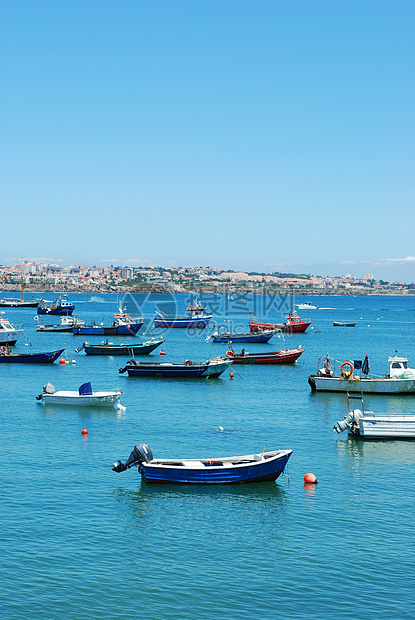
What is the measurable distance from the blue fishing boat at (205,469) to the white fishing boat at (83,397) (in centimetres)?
1671

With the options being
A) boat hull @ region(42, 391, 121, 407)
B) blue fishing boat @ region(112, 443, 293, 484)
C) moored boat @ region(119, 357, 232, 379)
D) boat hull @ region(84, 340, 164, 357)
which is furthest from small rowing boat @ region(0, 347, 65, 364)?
blue fishing boat @ region(112, 443, 293, 484)

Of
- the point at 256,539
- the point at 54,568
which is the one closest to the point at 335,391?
the point at 256,539

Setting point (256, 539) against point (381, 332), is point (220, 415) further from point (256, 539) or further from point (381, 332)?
point (381, 332)

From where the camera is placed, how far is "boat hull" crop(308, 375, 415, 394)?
51156 millimetres

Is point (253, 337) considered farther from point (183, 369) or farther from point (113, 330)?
point (183, 369)

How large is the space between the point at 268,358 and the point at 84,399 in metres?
32.2

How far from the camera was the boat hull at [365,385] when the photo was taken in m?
51.2

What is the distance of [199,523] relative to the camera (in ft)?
81.5

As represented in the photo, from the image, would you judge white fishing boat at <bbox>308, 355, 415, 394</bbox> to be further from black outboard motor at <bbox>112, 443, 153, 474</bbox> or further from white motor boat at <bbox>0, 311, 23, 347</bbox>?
white motor boat at <bbox>0, 311, 23, 347</bbox>

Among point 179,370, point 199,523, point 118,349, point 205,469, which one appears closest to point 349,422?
point 205,469

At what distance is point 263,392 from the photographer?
5522cm

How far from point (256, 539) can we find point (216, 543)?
1.53 m

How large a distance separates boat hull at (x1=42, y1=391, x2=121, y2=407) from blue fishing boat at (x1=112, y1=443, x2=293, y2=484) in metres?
16.8

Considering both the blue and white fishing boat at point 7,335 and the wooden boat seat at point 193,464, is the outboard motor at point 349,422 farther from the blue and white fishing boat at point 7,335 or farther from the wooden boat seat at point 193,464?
the blue and white fishing boat at point 7,335
